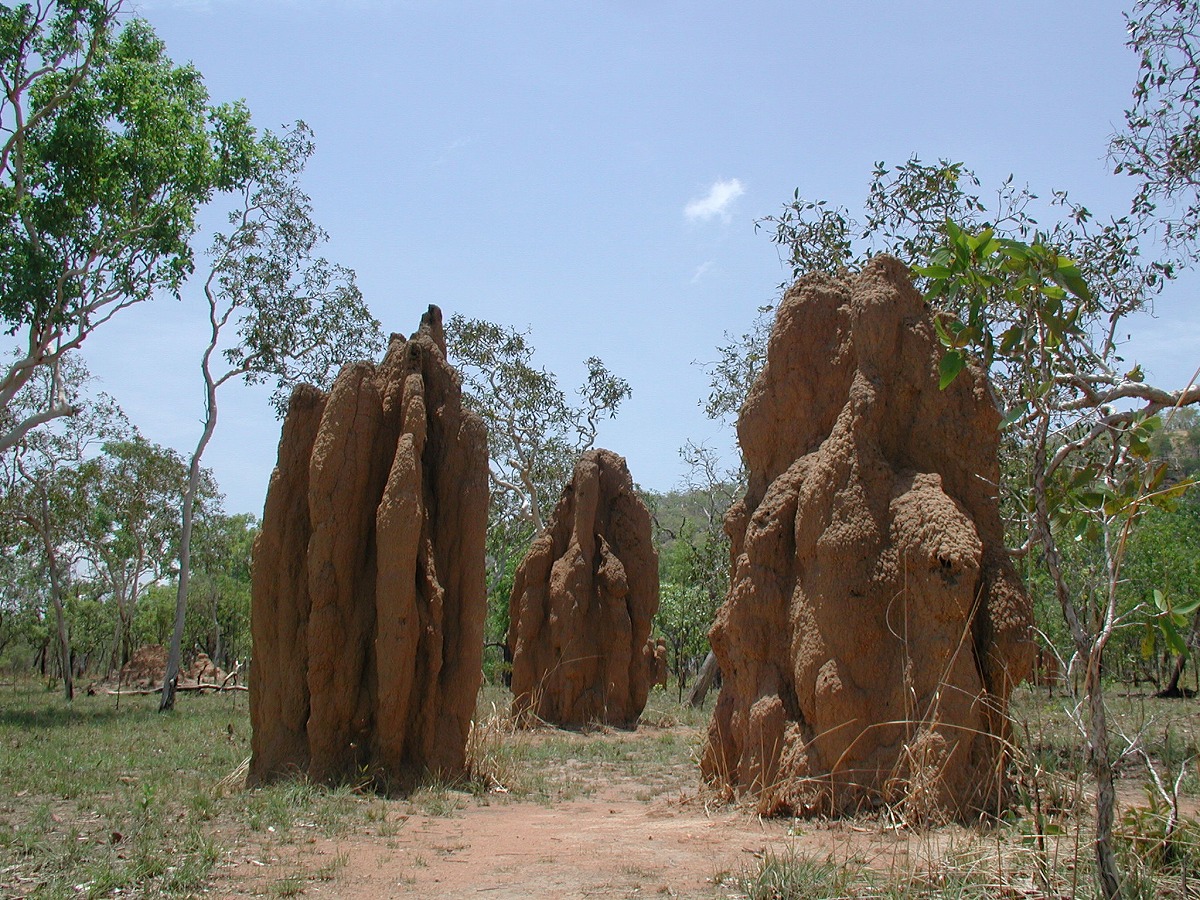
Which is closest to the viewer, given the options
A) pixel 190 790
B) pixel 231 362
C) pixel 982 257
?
pixel 982 257

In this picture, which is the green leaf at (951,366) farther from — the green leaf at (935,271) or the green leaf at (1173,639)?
the green leaf at (1173,639)

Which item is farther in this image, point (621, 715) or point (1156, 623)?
point (621, 715)

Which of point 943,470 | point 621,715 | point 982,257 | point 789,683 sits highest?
point 982,257

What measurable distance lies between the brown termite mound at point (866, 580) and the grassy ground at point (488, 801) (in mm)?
332

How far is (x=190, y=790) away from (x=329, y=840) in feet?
7.88

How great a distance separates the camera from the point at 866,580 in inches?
250

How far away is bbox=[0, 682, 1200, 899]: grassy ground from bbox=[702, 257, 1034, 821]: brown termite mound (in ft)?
1.09

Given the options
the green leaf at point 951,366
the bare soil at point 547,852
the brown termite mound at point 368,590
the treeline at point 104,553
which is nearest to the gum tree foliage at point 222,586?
the treeline at point 104,553

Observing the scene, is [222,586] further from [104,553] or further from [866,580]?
[866,580]

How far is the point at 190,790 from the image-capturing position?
26.4 feet

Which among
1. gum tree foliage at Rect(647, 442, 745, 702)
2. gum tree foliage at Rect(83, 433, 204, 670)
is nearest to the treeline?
gum tree foliage at Rect(83, 433, 204, 670)

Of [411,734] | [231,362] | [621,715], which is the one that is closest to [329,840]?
[411,734]

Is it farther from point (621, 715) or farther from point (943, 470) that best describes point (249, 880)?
point (621, 715)

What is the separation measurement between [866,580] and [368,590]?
14.5ft
